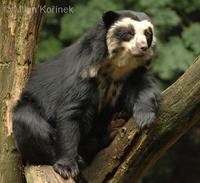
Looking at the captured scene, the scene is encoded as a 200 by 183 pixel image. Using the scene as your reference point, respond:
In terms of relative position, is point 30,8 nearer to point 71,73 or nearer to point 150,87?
point 71,73

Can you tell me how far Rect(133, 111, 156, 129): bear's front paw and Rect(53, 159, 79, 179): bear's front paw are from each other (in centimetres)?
75

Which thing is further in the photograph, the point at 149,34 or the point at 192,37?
the point at 192,37

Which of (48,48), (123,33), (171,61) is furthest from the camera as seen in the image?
(48,48)

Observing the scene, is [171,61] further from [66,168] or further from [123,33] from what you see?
[66,168]

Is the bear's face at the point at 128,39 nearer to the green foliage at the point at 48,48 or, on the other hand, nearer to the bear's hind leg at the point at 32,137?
the bear's hind leg at the point at 32,137

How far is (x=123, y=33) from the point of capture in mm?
6324

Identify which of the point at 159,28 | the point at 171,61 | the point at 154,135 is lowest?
Result: the point at 171,61

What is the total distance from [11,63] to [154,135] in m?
1.65

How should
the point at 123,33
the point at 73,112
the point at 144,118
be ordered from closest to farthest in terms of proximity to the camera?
the point at 144,118
the point at 73,112
the point at 123,33

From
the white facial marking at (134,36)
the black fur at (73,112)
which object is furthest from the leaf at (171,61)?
the white facial marking at (134,36)

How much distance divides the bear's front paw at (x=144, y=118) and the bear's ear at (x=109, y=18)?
95 cm

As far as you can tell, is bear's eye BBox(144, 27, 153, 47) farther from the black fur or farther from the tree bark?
the tree bark

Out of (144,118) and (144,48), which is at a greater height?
(144,48)

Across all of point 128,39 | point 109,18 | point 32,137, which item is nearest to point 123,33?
point 128,39
